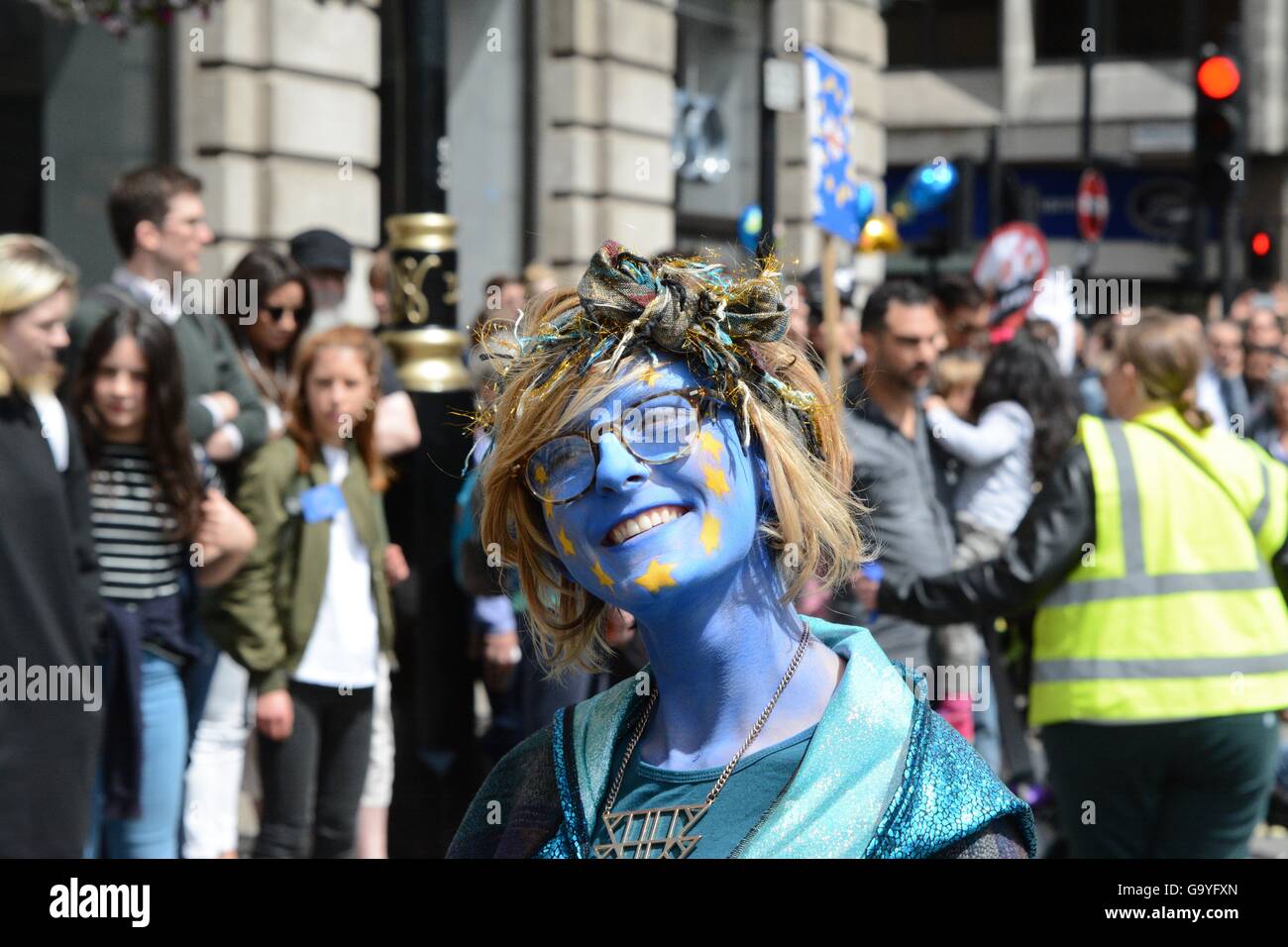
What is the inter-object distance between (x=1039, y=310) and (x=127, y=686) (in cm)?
815

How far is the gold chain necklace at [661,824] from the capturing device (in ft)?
6.68

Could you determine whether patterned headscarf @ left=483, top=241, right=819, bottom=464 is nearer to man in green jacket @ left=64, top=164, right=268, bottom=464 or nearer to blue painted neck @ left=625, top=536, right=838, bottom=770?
blue painted neck @ left=625, top=536, right=838, bottom=770

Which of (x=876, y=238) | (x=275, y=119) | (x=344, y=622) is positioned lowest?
(x=344, y=622)

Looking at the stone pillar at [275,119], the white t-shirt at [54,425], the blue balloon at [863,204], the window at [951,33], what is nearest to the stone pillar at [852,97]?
the blue balloon at [863,204]

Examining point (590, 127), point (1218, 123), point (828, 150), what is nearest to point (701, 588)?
point (828, 150)

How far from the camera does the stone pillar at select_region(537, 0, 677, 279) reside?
13547mm

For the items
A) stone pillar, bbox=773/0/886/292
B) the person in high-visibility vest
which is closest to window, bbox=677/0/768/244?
stone pillar, bbox=773/0/886/292

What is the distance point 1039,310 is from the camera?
11.6 m

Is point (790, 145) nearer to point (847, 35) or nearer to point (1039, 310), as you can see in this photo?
point (847, 35)

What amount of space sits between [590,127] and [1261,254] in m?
7.54

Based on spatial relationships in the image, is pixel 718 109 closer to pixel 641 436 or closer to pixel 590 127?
pixel 590 127

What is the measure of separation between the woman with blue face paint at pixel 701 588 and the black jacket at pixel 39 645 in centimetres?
234

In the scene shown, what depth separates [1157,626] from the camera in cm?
475
